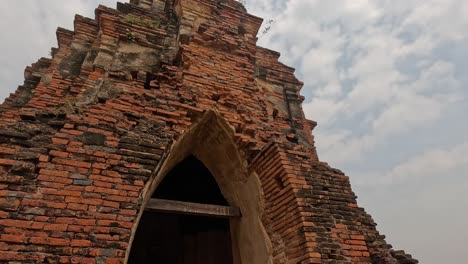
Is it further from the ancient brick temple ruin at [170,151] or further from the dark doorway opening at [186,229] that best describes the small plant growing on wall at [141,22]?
the dark doorway opening at [186,229]

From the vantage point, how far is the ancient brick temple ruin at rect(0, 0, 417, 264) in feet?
9.04

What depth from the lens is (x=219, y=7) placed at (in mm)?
6273

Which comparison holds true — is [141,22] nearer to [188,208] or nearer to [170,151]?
[170,151]

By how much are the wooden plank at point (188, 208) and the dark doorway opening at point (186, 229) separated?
Answer: 0.61 metres

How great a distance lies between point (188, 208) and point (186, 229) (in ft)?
9.55

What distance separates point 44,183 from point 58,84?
8.22 feet

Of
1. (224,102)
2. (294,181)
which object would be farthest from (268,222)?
(224,102)

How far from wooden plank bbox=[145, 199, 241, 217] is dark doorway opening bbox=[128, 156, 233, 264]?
0.61 metres

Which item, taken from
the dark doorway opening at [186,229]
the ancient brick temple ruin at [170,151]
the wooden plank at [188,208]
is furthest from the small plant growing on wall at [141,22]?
the wooden plank at [188,208]

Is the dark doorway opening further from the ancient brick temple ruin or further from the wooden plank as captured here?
the wooden plank

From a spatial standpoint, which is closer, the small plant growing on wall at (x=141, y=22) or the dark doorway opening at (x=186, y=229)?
the small plant growing on wall at (x=141, y=22)

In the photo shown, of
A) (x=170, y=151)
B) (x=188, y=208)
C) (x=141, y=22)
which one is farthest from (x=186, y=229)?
(x=141, y=22)

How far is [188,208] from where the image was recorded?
161 inches

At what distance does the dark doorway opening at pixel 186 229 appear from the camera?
5730mm
